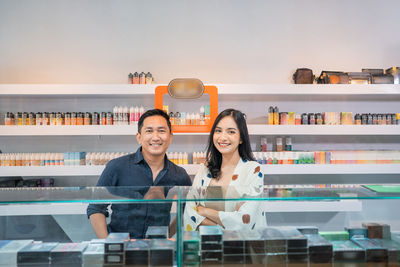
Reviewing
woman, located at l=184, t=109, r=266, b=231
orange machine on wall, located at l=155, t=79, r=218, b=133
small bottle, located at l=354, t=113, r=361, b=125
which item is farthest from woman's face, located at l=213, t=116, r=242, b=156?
small bottle, located at l=354, t=113, r=361, b=125

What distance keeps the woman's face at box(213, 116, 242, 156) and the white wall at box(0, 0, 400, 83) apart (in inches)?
91.8

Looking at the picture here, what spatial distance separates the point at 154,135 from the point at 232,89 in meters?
2.05

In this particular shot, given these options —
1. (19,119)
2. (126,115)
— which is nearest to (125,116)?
(126,115)

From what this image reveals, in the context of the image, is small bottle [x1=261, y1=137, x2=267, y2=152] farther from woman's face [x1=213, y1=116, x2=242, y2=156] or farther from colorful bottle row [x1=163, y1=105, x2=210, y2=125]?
woman's face [x1=213, y1=116, x2=242, y2=156]

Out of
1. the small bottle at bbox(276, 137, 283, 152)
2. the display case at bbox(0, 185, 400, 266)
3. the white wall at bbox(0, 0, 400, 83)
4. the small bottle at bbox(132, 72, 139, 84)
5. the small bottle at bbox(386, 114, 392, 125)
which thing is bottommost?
the display case at bbox(0, 185, 400, 266)

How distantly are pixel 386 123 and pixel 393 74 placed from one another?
66cm

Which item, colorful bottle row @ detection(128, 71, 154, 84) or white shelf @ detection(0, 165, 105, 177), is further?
colorful bottle row @ detection(128, 71, 154, 84)

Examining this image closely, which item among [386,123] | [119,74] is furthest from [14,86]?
[386,123]

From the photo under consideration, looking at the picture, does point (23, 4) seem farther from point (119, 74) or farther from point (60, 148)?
point (60, 148)

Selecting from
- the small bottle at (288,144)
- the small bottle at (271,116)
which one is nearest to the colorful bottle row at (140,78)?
the small bottle at (271,116)

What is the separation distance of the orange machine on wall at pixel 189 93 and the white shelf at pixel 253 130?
50cm

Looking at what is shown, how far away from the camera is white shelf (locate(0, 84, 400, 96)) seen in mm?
3639

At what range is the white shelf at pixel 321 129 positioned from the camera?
376 cm

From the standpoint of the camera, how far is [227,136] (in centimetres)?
196
